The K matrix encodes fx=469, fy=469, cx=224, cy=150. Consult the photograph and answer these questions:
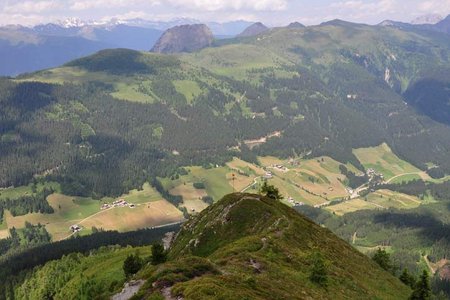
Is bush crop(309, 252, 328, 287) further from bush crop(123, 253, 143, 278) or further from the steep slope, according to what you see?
bush crop(123, 253, 143, 278)

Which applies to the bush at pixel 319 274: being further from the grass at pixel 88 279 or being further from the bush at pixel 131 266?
the grass at pixel 88 279

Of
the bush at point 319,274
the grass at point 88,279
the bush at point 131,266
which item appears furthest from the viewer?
the grass at point 88,279

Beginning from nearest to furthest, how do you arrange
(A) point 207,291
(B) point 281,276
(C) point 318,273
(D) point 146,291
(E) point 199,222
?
(A) point 207,291 < (D) point 146,291 < (B) point 281,276 < (C) point 318,273 < (E) point 199,222

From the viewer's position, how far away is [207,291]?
59.4m

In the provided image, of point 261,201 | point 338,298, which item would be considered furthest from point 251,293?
point 261,201

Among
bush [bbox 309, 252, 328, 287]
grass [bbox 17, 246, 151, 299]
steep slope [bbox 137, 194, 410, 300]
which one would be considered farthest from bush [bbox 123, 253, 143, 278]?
bush [bbox 309, 252, 328, 287]

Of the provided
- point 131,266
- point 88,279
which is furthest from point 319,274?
point 88,279

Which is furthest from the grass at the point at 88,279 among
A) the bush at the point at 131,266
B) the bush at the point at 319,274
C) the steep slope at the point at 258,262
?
the bush at the point at 319,274

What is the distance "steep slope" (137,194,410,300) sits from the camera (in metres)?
66.8

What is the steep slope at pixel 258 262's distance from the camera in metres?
66.8

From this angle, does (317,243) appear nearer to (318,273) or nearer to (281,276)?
(318,273)

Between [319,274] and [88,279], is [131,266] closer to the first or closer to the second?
[88,279]

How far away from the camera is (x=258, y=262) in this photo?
8831 centimetres

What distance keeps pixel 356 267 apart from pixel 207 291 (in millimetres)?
72628
